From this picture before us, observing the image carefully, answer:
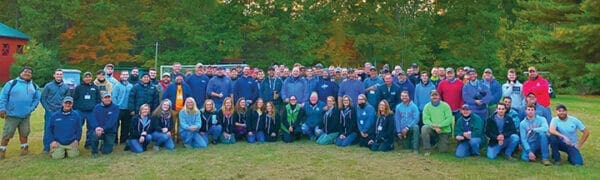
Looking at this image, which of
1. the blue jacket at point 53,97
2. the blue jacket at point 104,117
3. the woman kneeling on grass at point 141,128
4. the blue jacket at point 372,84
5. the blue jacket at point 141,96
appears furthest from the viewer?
the blue jacket at point 372,84

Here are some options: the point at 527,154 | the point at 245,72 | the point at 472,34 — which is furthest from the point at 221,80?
the point at 472,34

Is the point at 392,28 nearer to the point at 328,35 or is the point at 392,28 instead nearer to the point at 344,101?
the point at 328,35

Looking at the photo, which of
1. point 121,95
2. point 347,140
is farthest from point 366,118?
point 121,95

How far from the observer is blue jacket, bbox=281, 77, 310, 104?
10.3 metres

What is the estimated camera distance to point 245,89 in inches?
413

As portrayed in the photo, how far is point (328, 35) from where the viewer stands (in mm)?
33000

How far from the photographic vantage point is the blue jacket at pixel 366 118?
9234 mm

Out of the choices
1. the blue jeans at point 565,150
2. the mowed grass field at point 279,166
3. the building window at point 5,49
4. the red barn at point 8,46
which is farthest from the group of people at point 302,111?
the building window at point 5,49

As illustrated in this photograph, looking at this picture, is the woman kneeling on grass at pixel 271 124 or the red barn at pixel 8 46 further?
the red barn at pixel 8 46

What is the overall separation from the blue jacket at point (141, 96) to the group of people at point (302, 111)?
0.06 feet

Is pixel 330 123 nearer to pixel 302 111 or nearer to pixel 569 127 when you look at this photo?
pixel 302 111

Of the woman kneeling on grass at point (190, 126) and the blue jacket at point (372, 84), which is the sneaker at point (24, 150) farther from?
the blue jacket at point (372, 84)

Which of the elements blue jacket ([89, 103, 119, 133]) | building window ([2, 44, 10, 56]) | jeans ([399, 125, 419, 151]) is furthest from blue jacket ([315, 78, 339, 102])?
building window ([2, 44, 10, 56])

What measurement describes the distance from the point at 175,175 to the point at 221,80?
12.7 ft
